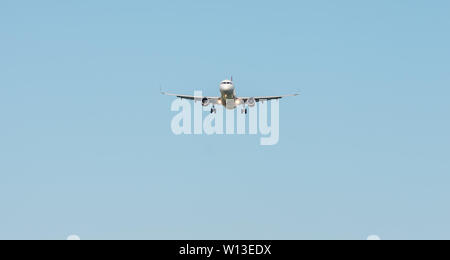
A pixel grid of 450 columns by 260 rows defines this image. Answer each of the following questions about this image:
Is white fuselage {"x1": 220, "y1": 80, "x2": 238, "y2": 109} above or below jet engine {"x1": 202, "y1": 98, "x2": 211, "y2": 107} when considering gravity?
below

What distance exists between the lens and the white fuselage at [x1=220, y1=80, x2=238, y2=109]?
6024 inches

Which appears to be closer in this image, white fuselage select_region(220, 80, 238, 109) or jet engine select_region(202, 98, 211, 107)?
white fuselage select_region(220, 80, 238, 109)

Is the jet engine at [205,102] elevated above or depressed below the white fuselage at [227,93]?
above

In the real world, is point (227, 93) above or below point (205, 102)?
below

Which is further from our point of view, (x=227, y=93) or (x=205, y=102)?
(x=205, y=102)

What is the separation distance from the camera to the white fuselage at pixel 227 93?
153 metres

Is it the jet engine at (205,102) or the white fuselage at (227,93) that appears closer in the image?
the white fuselage at (227,93)

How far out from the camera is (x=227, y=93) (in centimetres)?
15338
